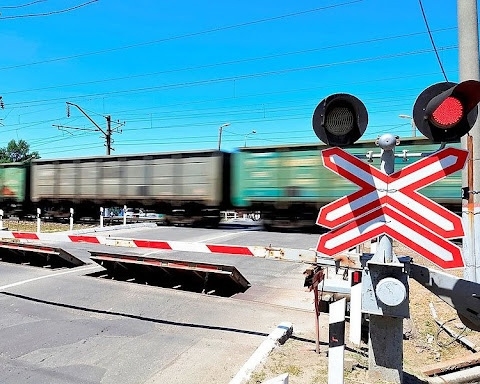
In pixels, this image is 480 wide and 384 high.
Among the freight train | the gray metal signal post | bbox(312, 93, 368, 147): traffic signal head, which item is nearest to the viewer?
the gray metal signal post

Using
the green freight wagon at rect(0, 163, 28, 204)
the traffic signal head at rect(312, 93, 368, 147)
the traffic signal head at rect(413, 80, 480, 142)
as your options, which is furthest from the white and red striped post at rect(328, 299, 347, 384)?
the green freight wagon at rect(0, 163, 28, 204)

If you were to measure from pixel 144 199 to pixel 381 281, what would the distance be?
64.2 ft

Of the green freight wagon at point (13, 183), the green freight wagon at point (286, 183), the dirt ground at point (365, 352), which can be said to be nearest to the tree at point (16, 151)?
the green freight wagon at point (13, 183)

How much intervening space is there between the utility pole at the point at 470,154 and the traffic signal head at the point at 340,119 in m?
0.96

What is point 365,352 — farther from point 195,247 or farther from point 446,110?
point 446,110

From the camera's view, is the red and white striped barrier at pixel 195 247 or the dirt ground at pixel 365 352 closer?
the dirt ground at pixel 365 352

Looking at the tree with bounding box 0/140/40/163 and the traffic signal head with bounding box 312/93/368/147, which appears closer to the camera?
the traffic signal head with bounding box 312/93/368/147

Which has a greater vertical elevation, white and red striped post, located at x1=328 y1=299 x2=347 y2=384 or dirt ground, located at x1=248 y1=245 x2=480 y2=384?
white and red striped post, located at x1=328 y1=299 x2=347 y2=384

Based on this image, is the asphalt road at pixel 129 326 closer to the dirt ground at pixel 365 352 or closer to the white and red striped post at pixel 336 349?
the dirt ground at pixel 365 352

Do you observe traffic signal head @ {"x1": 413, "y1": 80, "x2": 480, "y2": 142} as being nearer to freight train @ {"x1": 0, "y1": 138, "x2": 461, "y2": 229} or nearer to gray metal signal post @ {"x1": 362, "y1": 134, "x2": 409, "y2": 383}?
gray metal signal post @ {"x1": 362, "y1": 134, "x2": 409, "y2": 383}

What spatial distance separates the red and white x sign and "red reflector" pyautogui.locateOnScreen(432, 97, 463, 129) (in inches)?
8.4

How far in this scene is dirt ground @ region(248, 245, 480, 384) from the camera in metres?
3.42

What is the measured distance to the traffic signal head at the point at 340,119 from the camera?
292 centimetres

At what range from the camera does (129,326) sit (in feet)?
17.0
